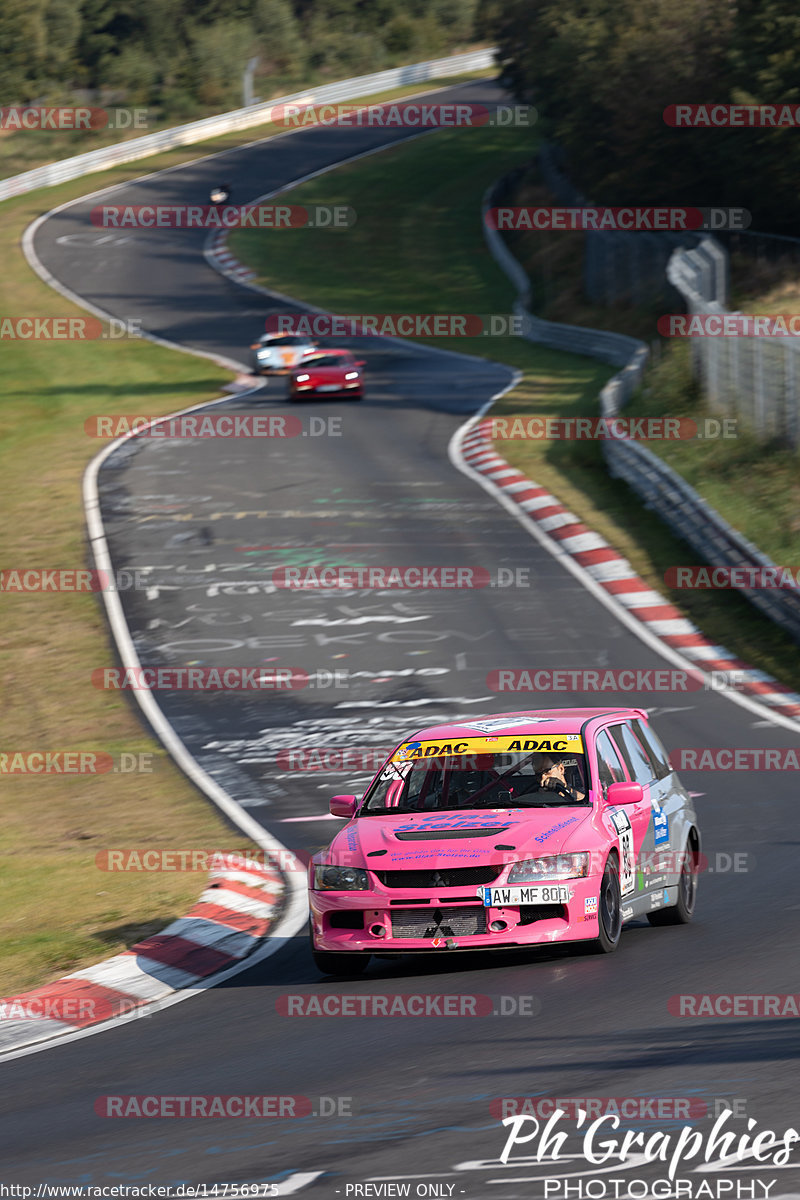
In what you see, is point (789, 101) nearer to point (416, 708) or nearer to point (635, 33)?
A: point (635, 33)

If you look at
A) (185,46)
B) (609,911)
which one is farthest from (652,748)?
(185,46)

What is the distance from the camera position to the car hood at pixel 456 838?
9266 mm

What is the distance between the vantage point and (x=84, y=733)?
59.5ft

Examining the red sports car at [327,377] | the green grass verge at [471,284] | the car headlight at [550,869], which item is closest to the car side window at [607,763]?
the car headlight at [550,869]

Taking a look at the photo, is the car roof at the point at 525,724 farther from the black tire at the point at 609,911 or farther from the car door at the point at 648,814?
the black tire at the point at 609,911

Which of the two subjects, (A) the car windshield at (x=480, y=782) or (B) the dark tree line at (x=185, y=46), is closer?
(A) the car windshield at (x=480, y=782)

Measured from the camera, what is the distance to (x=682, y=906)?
10523 millimetres

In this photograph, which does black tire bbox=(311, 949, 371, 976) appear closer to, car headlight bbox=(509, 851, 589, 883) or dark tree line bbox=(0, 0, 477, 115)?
car headlight bbox=(509, 851, 589, 883)

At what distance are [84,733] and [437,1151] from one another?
12.4 meters

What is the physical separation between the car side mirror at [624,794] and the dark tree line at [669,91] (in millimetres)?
34236

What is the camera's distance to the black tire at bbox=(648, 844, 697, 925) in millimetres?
10492

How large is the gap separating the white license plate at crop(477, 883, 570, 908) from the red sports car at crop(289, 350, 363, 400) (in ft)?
93.8

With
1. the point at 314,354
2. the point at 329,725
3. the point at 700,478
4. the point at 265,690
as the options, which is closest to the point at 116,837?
the point at 329,725

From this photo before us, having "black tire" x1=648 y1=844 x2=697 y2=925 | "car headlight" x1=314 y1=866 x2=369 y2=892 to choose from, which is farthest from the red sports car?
"car headlight" x1=314 y1=866 x2=369 y2=892
